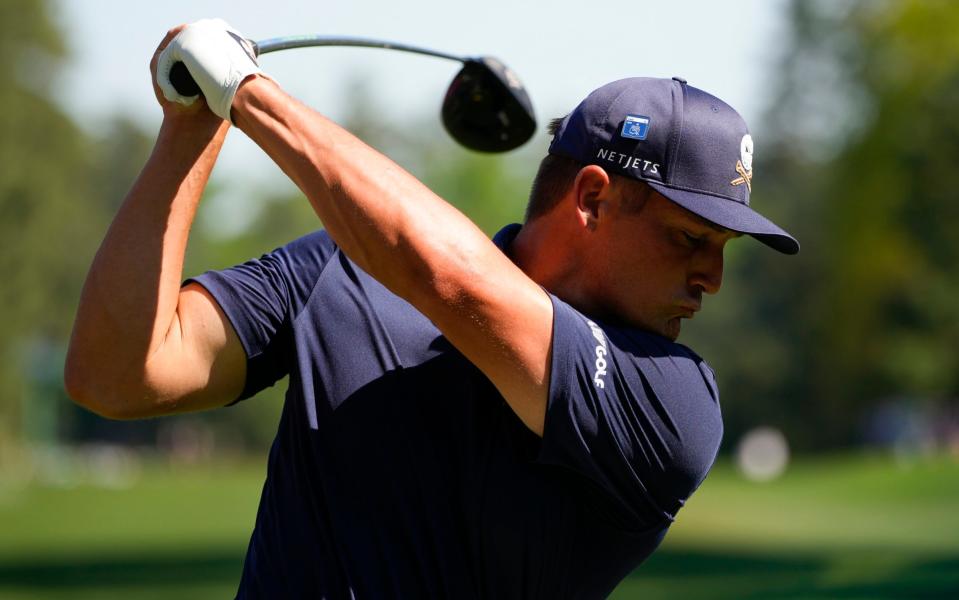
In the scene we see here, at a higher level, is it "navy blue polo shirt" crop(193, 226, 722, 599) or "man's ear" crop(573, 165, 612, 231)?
"man's ear" crop(573, 165, 612, 231)

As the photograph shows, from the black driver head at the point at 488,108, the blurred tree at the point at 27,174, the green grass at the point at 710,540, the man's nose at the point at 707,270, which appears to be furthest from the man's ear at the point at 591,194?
the blurred tree at the point at 27,174

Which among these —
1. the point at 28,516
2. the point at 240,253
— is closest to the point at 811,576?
the point at 28,516

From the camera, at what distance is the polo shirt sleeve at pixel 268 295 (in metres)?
3.14

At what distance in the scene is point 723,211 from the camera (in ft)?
9.64

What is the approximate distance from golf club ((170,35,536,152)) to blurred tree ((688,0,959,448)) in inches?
1954

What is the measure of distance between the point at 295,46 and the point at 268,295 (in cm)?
62

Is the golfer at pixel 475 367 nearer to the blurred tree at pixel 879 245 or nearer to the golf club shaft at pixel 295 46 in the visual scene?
the golf club shaft at pixel 295 46

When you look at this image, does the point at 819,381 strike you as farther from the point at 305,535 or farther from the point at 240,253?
the point at 305,535

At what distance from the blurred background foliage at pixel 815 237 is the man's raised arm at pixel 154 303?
32.7 m

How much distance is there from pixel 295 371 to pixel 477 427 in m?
0.42

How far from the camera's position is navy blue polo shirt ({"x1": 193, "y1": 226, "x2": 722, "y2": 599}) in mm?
2898

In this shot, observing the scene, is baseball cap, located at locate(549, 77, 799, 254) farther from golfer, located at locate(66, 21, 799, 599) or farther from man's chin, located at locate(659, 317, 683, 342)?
man's chin, located at locate(659, 317, 683, 342)

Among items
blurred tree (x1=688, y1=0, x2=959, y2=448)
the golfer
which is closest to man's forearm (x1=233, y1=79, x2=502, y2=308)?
the golfer

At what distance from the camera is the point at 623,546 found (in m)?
3.15
